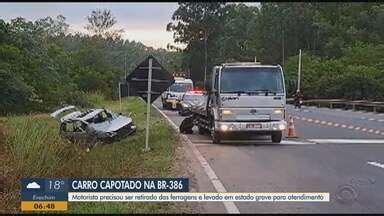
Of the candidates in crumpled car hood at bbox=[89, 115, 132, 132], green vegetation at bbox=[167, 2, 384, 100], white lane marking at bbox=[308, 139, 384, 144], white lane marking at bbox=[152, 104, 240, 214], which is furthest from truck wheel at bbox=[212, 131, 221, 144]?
green vegetation at bbox=[167, 2, 384, 100]

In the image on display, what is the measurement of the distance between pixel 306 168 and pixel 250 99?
5872 millimetres

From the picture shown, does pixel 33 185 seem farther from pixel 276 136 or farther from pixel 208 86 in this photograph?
pixel 208 86

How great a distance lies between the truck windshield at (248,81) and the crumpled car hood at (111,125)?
5804 millimetres

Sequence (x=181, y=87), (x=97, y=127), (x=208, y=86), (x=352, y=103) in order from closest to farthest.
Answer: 1. (x=208, y=86)
2. (x=97, y=127)
3. (x=181, y=87)
4. (x=352, y=103)

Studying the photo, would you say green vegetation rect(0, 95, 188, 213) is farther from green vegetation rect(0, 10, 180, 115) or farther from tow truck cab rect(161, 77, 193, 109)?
tow truck cab rect(161, 77, 193, 109)

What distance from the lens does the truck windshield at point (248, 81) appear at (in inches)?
791

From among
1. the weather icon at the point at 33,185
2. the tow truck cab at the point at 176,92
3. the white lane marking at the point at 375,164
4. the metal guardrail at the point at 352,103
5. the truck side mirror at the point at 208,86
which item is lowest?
the metal guardrail at the point at 352,103

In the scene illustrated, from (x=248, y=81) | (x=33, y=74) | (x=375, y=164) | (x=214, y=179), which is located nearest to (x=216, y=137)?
(x=248, y=81)

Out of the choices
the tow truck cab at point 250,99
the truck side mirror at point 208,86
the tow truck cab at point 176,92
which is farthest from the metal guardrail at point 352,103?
the tow truck cab at point 250,99

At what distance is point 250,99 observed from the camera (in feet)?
65.5

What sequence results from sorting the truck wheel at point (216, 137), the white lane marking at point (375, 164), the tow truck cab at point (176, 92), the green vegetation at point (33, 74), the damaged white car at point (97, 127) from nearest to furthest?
1. the white lane marking at point (375, 164)
2. the truck wheel at point (216, 137)
3. the damaged white car at point (97, 127)
4. the green vegetation at point (33, 74)
5. the tow truck cab at point (176, 92)

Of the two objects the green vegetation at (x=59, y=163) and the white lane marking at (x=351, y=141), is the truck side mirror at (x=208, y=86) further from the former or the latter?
the green vegetation at (x=59, y=163)

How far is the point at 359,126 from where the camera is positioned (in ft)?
97.0

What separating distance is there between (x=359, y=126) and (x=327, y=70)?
155 feet
